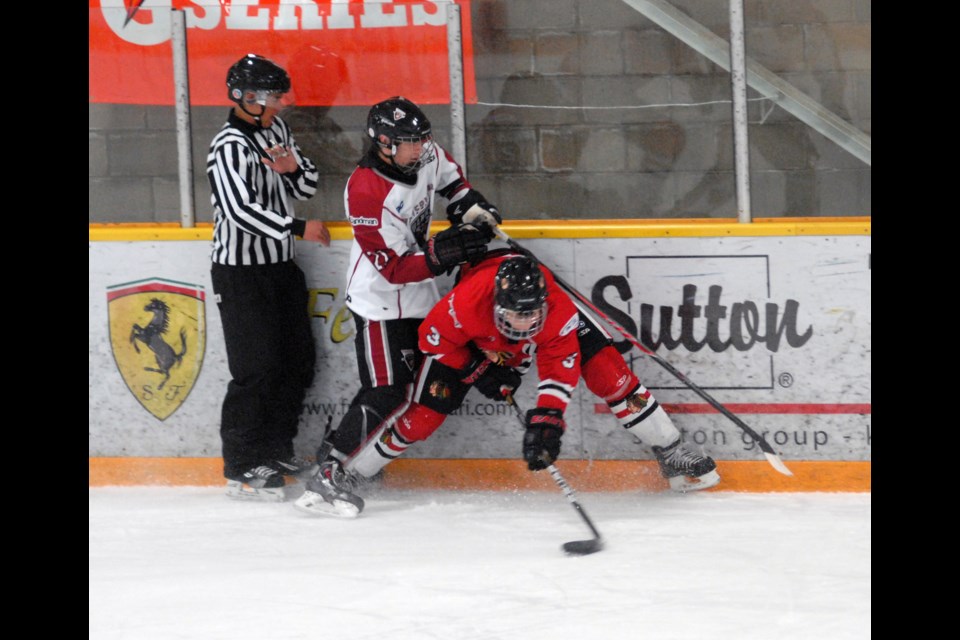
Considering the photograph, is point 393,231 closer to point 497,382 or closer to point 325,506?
point 497,382

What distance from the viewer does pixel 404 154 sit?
11.5ft

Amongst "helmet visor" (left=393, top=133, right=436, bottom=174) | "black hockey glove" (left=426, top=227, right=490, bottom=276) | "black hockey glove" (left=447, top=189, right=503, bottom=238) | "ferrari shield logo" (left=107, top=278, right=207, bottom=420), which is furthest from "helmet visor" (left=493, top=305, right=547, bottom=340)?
"ferrari shield logo" (left=107, top=278, right=207, bottom=420)

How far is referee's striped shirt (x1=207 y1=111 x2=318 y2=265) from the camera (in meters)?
3.61

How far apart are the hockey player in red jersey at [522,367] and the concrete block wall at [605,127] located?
59 centimetres

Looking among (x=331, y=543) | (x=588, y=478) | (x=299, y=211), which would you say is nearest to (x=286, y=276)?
(x=299, y=211)

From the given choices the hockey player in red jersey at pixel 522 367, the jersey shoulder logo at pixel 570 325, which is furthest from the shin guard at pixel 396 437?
the jersey shoulder logo at pixel 570 325

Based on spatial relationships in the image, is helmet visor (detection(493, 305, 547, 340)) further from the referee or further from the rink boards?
the referee

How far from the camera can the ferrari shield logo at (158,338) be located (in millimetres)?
3934

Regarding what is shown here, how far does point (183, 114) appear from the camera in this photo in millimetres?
3912

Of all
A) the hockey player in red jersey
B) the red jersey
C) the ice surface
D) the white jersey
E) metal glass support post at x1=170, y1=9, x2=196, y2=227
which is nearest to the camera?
the ice surface

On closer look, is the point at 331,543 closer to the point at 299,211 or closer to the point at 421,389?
the point at 421,389

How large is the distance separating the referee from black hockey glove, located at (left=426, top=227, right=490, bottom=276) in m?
0.46

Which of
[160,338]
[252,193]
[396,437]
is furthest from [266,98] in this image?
[396,437]

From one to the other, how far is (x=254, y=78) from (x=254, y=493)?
1336mm
